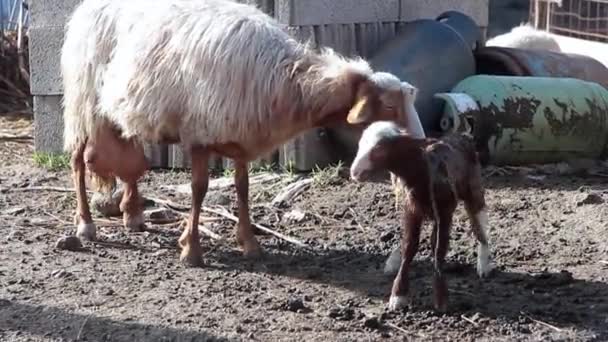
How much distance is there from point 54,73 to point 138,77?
9.87 ft

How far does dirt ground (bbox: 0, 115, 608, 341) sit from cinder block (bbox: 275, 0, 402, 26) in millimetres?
1170

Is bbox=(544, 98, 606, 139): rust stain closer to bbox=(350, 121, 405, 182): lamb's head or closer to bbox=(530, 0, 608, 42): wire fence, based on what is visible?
bbox=(350, 121, 405, 182): lamb's head

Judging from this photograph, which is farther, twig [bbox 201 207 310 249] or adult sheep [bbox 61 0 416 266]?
twig [bbox 201 207 310 249]

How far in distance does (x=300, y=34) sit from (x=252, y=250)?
2.30m

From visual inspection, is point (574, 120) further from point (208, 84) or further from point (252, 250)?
point (208, 84)

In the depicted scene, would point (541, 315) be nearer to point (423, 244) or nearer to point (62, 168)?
point (423, 244)

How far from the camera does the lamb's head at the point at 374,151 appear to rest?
17.0ft

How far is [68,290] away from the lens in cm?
583

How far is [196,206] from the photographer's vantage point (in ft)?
20.8

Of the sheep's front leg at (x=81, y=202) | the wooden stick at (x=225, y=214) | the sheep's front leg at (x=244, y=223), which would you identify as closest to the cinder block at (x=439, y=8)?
the wooden stick at (x=225, y=214)

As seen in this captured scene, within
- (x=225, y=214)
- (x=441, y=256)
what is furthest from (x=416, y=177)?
(x=225, y=214)

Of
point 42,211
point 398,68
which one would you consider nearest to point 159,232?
point 42,211

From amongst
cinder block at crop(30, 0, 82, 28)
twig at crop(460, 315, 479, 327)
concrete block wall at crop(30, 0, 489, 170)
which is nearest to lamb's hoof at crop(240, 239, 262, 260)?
twig at crop(460, 315, 479, 327)

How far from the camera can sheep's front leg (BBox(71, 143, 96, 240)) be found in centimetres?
691
